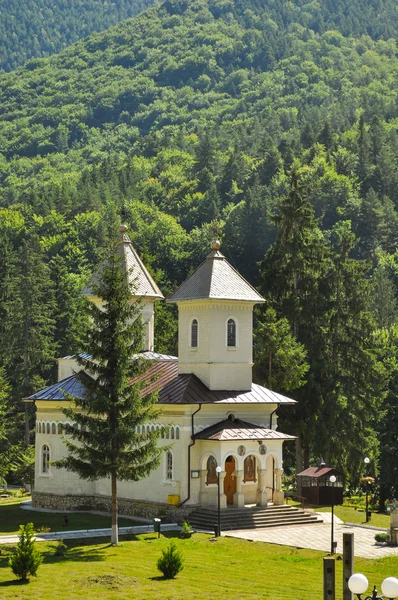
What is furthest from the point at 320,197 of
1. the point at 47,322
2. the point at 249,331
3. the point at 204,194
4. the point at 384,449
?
the point at 249,331

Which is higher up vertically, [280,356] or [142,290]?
[142,290]

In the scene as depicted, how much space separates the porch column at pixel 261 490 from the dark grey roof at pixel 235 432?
4.50ft

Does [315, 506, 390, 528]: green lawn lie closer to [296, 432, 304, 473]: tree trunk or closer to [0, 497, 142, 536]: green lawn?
[296, 432, 304, 473]: tree trunk

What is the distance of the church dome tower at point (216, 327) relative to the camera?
49062 mm

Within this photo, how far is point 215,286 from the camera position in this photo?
163ft

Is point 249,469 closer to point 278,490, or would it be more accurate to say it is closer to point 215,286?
point 278,490

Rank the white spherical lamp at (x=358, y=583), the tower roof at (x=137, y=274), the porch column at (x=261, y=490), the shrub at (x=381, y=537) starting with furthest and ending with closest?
the tower roof at (x=137, y=274), the porch column at (x=261, y=490), the shrub at (x=381, y=537), the white spherical lamp at (x=358, y=583)

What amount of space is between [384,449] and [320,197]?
252 ft

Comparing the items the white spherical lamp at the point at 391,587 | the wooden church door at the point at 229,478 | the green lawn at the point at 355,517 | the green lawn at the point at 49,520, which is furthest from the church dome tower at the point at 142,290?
the white spherical lamp at the point at 391,587

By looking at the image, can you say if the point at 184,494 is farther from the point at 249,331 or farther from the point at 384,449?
the point at 384,449

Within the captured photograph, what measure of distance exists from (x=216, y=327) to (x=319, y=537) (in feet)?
32.5

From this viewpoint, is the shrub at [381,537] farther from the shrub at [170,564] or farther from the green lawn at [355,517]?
the shrub at [170,564]

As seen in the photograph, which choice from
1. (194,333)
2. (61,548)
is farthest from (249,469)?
(61,548)

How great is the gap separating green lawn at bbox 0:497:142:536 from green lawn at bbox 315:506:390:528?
8.00 meters
